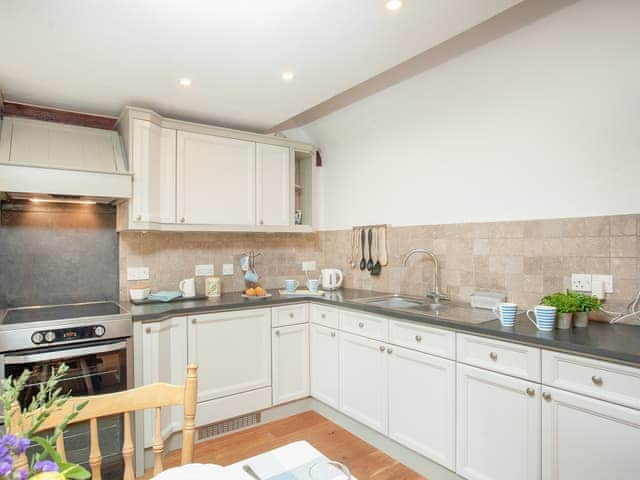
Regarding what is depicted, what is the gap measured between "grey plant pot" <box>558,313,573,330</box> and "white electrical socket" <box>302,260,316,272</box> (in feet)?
7.43

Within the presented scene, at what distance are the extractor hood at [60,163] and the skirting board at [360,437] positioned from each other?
5.33ft

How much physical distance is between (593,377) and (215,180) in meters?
2.53

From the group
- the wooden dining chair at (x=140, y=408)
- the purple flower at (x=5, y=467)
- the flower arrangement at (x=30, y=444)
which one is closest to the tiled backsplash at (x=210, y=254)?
the wooden dining chair at (x=140, y=408)

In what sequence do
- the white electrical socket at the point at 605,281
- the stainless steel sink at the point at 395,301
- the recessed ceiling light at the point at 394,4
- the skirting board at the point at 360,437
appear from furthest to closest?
the stainless steel sink at the point at 395,301
the skirting board at the point at 360,437
the white electrical socket at the point at 605,281
the recessed ceiling light at the point at 394,4

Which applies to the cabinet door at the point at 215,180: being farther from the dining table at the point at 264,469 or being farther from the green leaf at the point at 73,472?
the green leaf at the point at 73,472

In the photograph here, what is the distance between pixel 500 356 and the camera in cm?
181

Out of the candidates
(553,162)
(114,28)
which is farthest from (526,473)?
(114,28)

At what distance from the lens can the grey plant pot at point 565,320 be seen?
180cm

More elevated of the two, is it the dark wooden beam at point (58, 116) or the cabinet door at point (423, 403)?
the dark wooden beam at point (58, 116)

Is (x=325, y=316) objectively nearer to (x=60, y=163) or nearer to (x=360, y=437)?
Result: (x=360, y=437)

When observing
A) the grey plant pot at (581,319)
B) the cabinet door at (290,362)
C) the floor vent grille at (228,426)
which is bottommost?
the floor vent grille at (228,426)

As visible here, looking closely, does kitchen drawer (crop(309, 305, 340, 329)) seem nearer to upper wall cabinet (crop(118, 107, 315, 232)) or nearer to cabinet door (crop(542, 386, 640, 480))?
upper wall cabinet (crop(118, 107, 315, 232))

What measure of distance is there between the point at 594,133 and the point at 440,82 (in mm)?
946

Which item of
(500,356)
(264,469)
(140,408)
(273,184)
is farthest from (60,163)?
→ (500,356)
